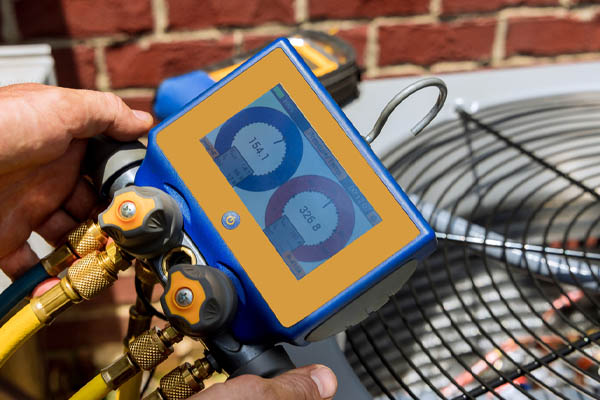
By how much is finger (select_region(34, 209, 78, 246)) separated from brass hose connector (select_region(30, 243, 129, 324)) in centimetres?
19

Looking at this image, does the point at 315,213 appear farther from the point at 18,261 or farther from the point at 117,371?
the point at 18,261

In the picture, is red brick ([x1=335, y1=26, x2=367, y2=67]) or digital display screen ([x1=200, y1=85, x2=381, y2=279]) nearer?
digital display screen ([x1=200, y1=85, x2=381, y2=279])

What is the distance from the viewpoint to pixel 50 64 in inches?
28.6

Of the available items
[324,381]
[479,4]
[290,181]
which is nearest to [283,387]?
[324,381]

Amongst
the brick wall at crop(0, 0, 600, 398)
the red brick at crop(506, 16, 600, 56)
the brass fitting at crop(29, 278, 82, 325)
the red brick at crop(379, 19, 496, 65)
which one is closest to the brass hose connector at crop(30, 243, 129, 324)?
the brass fitting at crop(29, 278, 82, 325)

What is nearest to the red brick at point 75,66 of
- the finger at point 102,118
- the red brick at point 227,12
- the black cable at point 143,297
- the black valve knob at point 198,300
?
the red brick at point 227,12

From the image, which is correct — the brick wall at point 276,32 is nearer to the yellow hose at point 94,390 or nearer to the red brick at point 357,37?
the red brick at point 357,37

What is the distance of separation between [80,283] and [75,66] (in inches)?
21.6

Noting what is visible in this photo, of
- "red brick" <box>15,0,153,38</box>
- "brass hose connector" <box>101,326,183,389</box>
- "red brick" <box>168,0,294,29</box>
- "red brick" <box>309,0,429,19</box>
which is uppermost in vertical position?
"red brick" <box>15,0,153,38</box>

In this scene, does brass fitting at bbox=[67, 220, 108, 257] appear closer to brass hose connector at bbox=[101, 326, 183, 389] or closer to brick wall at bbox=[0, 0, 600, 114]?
brass hose connector at bbox=[101, 326, 183, 389]

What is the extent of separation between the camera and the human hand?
1.76 feet

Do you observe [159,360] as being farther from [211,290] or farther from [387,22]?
[387,22]

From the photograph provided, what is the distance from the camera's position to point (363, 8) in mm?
951

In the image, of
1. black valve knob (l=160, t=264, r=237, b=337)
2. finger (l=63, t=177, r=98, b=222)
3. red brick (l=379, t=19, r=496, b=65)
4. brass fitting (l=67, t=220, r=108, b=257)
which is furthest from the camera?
red brick (l=379, t=19, r=496, b=65)
